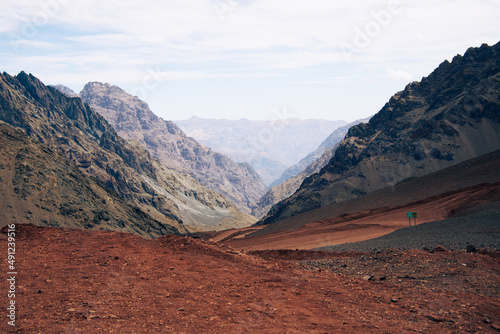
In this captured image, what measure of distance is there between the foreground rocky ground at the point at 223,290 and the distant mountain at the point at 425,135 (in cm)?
9043

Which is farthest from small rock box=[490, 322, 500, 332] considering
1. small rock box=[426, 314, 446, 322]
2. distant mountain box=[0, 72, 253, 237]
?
distant mountain box=[0, 72, 253, 237]

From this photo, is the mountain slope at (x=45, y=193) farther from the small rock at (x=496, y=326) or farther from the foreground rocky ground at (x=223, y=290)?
the small rock at (x=496, y=326)

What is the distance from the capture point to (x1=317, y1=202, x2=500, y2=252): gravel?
2356 cm

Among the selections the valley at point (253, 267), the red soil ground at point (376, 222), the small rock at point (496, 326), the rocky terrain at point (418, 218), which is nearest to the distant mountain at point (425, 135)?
the rocky terrain at point (418, 218)

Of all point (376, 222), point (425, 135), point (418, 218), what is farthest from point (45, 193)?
point (425, 135)

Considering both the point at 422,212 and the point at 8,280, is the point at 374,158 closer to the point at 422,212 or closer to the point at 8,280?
the point at 422,212

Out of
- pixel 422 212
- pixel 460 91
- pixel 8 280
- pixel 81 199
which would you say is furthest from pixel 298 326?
pixel 460 91

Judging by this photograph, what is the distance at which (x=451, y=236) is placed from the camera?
27.7 m

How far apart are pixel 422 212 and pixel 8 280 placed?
45.7 meters

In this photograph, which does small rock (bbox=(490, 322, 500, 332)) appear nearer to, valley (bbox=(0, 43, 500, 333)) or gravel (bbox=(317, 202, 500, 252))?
valley (bbox=(0, 43, 500, 333))

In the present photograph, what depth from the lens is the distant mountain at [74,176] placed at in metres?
60.0

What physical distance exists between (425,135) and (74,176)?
81877mm

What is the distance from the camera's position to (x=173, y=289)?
13.5 metres

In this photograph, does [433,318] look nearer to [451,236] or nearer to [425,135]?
[451,236]
